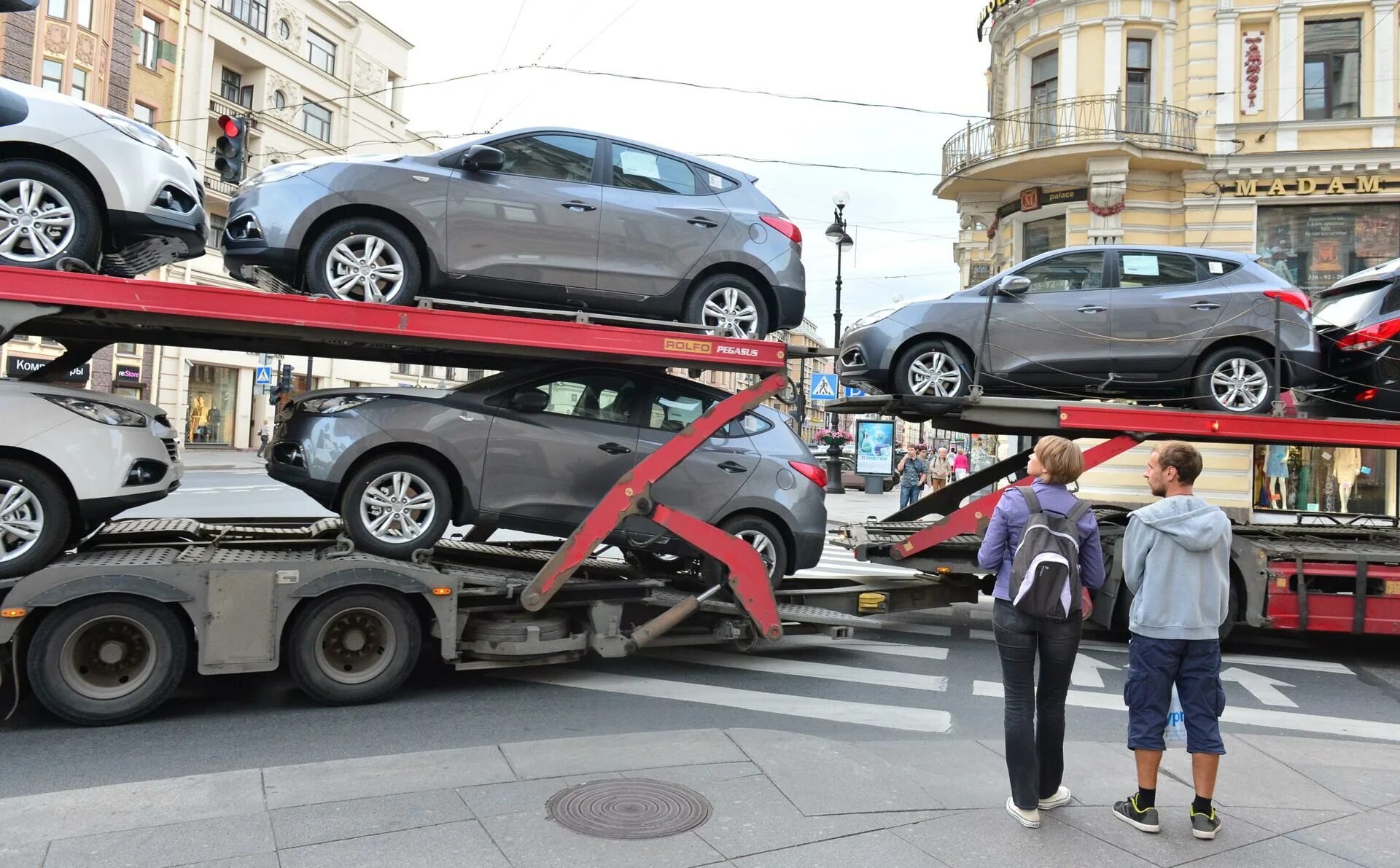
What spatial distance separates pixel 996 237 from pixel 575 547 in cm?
1801

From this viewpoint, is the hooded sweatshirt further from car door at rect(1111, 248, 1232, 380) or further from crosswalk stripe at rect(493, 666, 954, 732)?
car door at rect(1111, 248, 1232, 380)

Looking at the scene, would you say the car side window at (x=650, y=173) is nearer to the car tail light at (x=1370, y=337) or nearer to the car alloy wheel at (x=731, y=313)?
the car alloy wheel at (x=731, y=313)

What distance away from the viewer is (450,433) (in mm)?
6266

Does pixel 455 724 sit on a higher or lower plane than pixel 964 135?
lower

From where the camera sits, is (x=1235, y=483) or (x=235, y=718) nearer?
(x=235, y=718)

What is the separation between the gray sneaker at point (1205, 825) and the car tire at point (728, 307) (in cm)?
405

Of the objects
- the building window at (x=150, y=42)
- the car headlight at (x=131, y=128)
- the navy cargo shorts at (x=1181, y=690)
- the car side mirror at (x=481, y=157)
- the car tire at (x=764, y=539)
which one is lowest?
the navy cargo shorts at (x=1181, y=690)

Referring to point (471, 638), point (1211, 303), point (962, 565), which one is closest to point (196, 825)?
point (471, 638)

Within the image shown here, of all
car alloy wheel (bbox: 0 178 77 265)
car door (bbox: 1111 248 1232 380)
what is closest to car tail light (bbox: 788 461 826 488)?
car door (bbox: 1111 248 1232 380)

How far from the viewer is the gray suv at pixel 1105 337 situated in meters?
8.28

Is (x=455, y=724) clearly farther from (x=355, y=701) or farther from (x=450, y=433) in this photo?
(x=450, y=433)

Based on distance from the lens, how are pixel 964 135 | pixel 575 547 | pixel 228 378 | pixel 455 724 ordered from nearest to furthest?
1. pixel 455 724
2. pixel 575 547
3. pixel 964 135
4. pixel 228 378

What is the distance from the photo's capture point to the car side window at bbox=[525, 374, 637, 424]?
262 inches

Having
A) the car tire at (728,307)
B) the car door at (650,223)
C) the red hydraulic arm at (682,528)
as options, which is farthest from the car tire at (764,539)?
the car door at (650,223)
